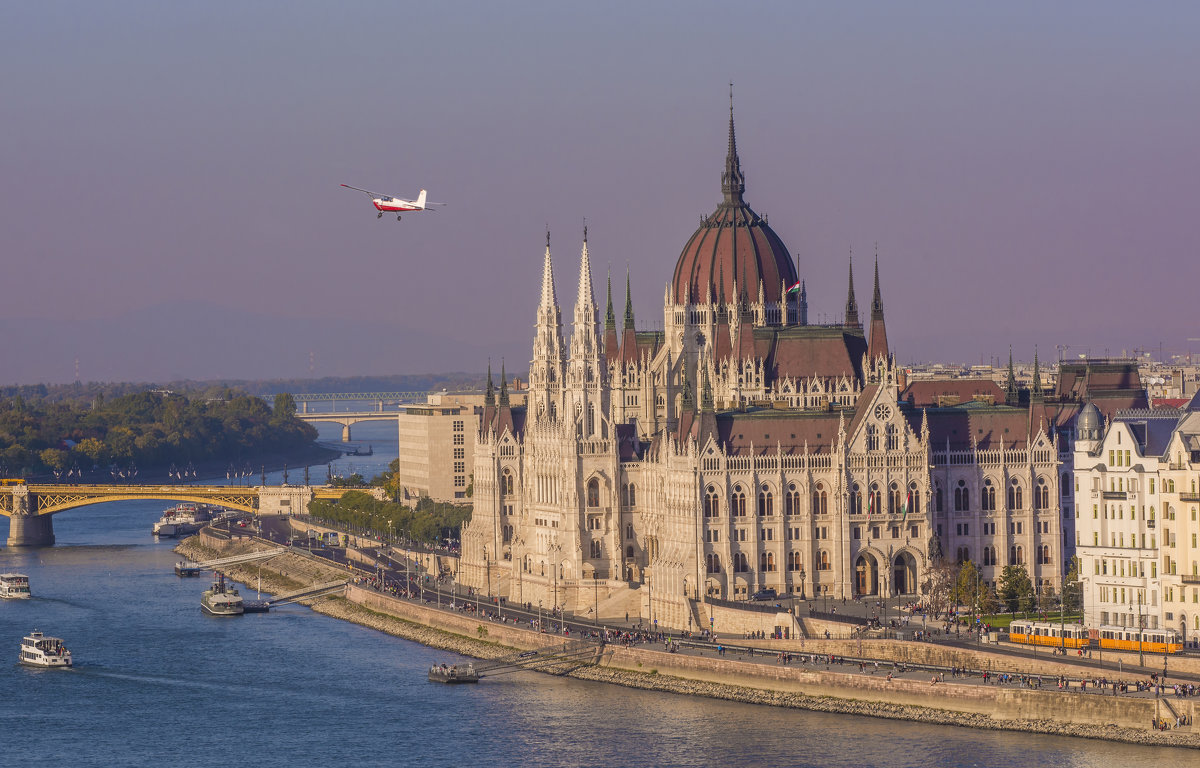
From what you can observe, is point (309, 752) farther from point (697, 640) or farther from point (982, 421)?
point (982, 421)

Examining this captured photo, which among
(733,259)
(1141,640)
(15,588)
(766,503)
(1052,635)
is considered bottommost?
(1052,635)

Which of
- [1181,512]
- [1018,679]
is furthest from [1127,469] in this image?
[1018,679]

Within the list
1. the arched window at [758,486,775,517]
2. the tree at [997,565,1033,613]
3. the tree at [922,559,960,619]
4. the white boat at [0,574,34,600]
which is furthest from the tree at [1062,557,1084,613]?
the white boat at [0,574,34,600]

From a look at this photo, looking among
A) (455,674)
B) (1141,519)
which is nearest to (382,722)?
(455,674)

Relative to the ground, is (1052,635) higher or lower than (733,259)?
lower

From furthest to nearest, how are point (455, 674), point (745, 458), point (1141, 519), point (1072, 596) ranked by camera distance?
point (745, 458) < point (455, 674) < point (1072, 596) < point (1141, 519)

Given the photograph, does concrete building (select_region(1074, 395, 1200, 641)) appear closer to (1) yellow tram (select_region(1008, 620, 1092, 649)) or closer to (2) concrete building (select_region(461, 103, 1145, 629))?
(1) yellow tram (select_region(1008, 620, 1092, 649))

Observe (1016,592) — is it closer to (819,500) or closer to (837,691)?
(819,500)
